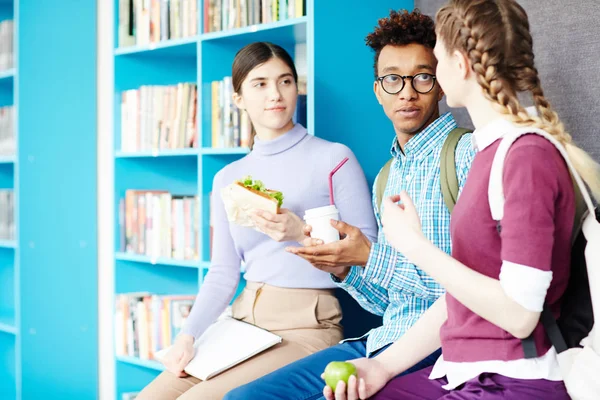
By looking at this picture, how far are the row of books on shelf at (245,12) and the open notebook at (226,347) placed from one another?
1.14 meters

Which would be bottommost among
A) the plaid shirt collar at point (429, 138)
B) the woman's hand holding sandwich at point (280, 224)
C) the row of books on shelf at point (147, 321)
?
the row of books on shelf at point (147, 321)

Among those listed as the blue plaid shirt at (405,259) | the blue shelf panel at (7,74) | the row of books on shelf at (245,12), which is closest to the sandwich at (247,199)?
the blue plaid shirt at (405,259)

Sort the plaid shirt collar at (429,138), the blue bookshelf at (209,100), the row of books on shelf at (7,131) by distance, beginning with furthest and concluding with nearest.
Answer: the row of books on shelf at (7,131), the blue bookshelf at (209,100), the plaid shirt collar at (429,138)

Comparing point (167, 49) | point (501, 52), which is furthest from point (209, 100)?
point (501, 52)

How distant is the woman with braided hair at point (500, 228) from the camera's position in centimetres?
109

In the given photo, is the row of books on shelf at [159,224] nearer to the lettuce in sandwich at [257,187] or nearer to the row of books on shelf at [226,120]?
the row of books on shelf at [226,120]

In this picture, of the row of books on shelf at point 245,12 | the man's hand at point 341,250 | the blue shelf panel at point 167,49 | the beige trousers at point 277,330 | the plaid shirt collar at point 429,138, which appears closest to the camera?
the man's hand at point 341,250

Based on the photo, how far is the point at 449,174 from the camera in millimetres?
1683

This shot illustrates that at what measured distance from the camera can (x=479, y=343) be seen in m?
1.22

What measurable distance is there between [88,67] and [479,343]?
2921 mm

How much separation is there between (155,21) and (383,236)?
167 cm

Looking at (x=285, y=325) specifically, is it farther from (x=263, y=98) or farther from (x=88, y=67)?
(x=88, y=67)

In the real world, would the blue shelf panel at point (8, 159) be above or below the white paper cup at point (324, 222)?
above

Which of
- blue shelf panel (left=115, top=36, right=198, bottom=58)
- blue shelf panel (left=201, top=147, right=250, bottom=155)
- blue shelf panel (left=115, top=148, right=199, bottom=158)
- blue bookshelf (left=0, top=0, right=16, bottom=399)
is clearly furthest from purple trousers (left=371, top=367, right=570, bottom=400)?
blue bookshelf (left=0, top=0, right=16, bottom=399)
